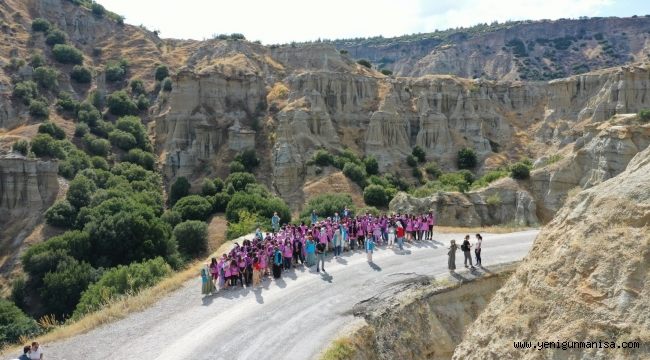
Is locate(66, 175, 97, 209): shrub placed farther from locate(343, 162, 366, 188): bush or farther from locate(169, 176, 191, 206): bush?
locate(343, 162, 366, 188): bush

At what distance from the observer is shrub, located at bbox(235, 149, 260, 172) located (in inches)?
2448

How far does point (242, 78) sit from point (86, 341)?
59.3 m

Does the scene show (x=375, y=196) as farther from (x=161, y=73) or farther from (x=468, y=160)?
(x=161, y=73)

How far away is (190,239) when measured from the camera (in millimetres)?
45500

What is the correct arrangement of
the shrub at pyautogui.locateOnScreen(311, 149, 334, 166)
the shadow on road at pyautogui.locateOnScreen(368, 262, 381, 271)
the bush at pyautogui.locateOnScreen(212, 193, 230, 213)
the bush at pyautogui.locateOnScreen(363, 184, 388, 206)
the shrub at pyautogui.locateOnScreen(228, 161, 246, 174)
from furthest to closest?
the shrub at pyautogui.locateOnScreen(228, 161, 246, 174), the shrub at pyautogui.locateOnScreen(311, 149, 334, 166), the bush at pyautogui.locateOnScreen(212, 193, 230, 213), the bush at pyautogui.locateOnScreen(363, 184, 388, 206), the shadow on road at pyautogui.locateOnScreen(368, 262, 381, 271)

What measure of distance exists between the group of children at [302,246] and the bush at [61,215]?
30.3 m

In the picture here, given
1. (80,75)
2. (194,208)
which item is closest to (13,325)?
(194,208)

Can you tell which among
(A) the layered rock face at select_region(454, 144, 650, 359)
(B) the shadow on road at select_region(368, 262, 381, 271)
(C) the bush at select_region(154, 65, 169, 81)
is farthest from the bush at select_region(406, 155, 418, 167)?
(A) the layered rock face at select_region(454, 144, 650, 359)

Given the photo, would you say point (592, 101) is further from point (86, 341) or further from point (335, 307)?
point (86, 341)

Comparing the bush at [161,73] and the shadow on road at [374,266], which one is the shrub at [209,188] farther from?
the shadow on road at [374,266]

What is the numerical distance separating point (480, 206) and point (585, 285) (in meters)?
28.8

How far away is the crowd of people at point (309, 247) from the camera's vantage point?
1884 centimetres

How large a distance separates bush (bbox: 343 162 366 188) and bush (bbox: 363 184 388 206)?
13.8 feet

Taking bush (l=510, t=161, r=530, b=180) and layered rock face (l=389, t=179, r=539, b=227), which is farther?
bush (l=510, t=161, r=530, b=180)
